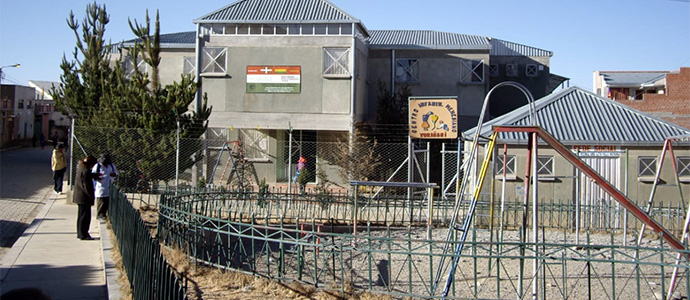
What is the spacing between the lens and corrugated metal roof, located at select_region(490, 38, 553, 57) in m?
35.6

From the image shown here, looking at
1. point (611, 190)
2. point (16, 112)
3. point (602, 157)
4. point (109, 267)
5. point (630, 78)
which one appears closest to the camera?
point (611, 190)

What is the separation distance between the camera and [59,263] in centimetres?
986

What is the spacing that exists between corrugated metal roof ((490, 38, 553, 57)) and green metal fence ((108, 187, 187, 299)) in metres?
28.7

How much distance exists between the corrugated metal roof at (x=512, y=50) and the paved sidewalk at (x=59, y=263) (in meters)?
26.8

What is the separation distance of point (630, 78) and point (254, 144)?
3060cm

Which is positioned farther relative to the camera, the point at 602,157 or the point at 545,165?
the point at 545,165

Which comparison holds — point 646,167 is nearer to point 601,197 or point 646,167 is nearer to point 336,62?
point 601,197

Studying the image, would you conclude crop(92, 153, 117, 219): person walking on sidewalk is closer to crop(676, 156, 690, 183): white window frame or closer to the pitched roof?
crop(676, 156, 690, 183): white window frame

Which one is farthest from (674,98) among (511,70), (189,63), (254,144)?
(189,63)

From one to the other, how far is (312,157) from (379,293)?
17.2 m

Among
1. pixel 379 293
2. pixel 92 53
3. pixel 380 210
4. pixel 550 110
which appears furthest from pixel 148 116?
pixel 379 293

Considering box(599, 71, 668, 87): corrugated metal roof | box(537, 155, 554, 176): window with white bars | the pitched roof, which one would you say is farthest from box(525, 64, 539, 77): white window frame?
box(537, 155, 554, 176): window with white bars

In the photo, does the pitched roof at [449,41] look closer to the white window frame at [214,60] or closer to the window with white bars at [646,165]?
the white window frame at [214,60]

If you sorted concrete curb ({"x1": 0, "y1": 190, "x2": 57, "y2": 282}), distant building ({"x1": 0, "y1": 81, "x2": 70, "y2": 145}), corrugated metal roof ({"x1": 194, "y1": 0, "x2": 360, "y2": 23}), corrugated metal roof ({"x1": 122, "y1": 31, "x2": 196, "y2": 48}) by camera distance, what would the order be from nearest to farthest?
concrete curb ({"x1": 0, "y1": 190, "x2": 57, "y2": 282}) → corrugated metal roof ({"x1": 194, "y1": 0, "x2": 360, "y2": 23}) → corrugated metal roof ({"x1": 122, "y1": 31, "x2": 196, "y2": 48}) → distant building ({"x1": 0, "y1": 81, "x2": 70, "y2": 145})
